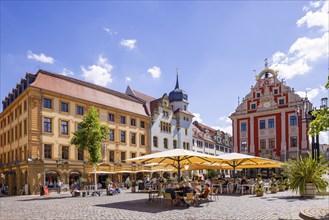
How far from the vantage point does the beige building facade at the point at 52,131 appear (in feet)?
109

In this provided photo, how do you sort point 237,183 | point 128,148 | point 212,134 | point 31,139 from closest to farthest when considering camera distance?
point 237,183 → point 31,139 → point 128,148 → point 212,134

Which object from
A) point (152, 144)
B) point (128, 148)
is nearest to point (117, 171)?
point (128, 148)

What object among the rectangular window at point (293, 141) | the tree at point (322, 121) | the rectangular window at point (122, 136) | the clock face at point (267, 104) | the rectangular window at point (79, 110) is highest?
the clock face at point (267, 104)

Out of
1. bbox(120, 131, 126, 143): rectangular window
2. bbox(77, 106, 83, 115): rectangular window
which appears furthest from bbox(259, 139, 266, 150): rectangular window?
bbox(77, 106, 83, 115): rectangular window

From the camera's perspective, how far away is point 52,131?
3494cm

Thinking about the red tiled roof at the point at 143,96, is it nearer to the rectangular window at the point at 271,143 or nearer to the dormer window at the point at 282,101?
the rectangular window at the point at 271,143

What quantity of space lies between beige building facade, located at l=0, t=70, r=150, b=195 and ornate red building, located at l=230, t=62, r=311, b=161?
17772 millimetres

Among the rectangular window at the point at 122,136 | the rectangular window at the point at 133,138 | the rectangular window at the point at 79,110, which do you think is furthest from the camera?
the rectangular window at the point at 133,138

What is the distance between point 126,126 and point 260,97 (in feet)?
69.3

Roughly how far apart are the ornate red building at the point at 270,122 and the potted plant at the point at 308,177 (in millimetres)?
28770

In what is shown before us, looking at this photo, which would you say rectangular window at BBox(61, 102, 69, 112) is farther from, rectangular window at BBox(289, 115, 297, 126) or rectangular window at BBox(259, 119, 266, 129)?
rectangular window at BBox(289, 115, 297, 126)

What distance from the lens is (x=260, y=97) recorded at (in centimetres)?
5088

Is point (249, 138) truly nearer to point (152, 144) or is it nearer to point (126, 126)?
point (152, 144)

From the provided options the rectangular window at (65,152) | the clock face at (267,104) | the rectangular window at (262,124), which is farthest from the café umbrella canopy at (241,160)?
the clock face at (267,104)
